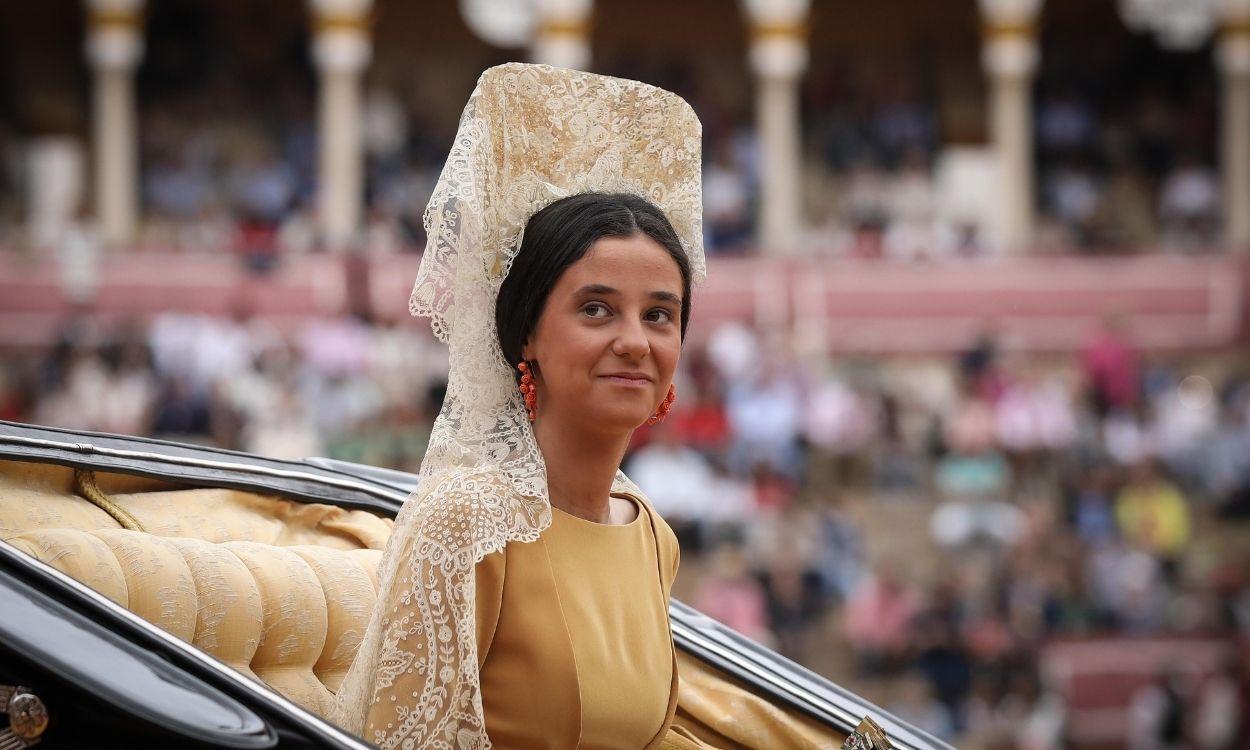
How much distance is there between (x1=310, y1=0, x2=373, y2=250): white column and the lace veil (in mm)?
16902

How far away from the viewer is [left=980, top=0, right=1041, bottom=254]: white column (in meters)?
19.9

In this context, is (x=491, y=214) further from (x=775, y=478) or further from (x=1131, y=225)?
(x=1131, y=225)

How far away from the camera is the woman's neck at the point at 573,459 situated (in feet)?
7.96

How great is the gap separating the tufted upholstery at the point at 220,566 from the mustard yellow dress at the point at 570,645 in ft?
1.35

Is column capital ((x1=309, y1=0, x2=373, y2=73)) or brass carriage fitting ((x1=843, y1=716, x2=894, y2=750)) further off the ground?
column capital ((x1=309, y1=0, x2=373, y2=73))

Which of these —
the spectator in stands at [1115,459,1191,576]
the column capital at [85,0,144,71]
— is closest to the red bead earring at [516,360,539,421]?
the spectator in stands at [1115,459,1191,576]

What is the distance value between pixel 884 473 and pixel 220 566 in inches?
435

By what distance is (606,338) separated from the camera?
2.35 m

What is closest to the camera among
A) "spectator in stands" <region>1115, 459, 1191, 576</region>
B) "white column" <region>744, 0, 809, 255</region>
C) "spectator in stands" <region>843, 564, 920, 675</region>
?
"spectator in stands" <region>843, 564, 920, 675</region>

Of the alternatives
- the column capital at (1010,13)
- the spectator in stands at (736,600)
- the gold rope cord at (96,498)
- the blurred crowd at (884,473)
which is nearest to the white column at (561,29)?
the column capital at (1010,13)

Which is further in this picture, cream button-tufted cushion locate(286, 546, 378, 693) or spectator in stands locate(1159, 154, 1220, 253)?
spectator in stands locate(1159, 154, 1220, 253)

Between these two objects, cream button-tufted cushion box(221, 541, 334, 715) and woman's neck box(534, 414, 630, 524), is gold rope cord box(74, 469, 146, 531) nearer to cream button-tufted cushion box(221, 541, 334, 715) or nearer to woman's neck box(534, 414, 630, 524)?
cream button-tufted cushion box(221, 541, 334, 715)

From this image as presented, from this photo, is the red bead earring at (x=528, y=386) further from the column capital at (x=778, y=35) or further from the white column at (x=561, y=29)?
the column capital at (x=778, y=35)

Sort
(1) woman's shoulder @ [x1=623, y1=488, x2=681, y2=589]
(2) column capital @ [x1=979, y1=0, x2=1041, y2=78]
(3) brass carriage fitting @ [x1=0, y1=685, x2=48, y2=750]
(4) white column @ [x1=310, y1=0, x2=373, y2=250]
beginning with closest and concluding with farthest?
(3) brass carriage fitting @ [x1=0, y1=685, x2=48, y2=750] < (1) woman's shoulder @ [x1=623, y1=488, x2=681, y2=589] < (4) white column @ [x1=310, y1=0, x2=373, y2=250] < (2) column capital @ [x1=979, y1=0, x2=1041, y2=78]
